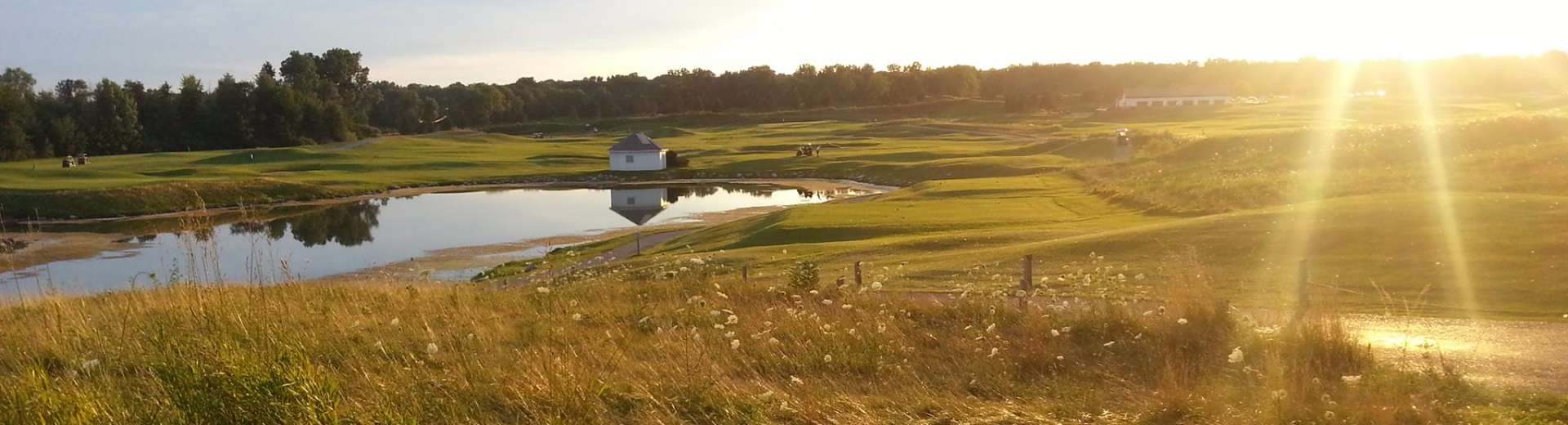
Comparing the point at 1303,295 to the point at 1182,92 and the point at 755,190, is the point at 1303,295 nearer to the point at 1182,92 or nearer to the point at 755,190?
the point at 755,190

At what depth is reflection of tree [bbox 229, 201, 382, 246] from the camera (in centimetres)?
4989

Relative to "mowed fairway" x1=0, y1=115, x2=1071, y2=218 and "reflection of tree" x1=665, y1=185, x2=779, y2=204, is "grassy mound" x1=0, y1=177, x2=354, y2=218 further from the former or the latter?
"reflection of tree" x1=665, y1=185, x2=779, y2=204

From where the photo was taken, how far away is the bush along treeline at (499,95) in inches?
4129

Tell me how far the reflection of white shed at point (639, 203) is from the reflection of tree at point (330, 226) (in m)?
12.6

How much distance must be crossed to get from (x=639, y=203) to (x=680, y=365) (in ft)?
189

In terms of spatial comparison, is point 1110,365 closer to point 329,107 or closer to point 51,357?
point 51,357

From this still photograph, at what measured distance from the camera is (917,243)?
95.5 feet

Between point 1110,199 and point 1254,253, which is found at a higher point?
point 1254,253

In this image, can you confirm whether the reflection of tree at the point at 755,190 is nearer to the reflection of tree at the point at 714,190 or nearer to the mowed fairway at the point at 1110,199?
the reflection of tree at the point at 714,190

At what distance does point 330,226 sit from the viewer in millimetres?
55438

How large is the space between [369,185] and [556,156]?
23649 mm

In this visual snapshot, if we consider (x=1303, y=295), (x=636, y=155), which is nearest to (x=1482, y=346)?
(x=1303, y=295)

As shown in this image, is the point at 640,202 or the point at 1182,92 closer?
the point at 640,202

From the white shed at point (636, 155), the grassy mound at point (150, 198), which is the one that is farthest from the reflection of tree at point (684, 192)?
the grassy mound at point (150, 198)
